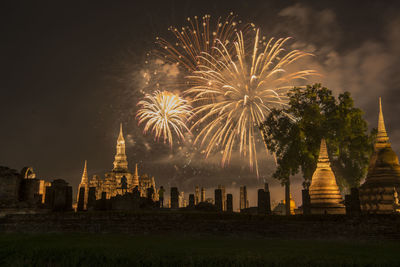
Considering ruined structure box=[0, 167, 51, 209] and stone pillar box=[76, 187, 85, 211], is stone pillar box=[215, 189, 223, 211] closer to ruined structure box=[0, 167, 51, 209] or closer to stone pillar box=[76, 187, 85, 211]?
stone pillar box=[76, 187, 85, 211]

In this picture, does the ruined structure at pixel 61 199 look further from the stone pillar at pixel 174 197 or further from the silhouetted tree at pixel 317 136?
the silhouetted tree at pixel 317 136

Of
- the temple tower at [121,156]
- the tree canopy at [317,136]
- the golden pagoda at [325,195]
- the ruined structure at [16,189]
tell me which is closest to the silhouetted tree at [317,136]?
the tree canopy at [317,136]

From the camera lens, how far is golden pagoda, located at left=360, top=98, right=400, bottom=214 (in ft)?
85.2

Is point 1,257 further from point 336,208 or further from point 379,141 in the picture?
point 379,141

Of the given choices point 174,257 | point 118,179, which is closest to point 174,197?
point 174,257

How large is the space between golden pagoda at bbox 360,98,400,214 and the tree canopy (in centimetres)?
304

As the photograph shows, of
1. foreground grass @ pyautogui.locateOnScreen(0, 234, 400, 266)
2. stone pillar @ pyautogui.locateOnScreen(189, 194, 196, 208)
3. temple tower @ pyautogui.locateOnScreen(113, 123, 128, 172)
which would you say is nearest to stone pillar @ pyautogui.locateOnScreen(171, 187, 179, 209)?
stone pillar @ pyautogui.locateOnScreen(189, 194, 196, 208)

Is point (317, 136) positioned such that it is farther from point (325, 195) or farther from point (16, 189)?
point (16, 189)

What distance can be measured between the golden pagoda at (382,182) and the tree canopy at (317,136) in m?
3.04

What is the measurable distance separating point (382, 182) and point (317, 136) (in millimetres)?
6591

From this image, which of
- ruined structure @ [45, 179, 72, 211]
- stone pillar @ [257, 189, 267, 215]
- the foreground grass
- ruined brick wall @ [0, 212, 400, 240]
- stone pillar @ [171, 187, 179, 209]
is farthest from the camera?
ruined structure @ [45, 179, 72, 211]

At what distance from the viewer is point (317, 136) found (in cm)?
3180

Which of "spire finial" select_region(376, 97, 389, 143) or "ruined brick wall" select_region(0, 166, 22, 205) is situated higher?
"spire finial" select_region(376, 97, 389, 143)

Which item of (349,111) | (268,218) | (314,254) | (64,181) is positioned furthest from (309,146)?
(314,254)
